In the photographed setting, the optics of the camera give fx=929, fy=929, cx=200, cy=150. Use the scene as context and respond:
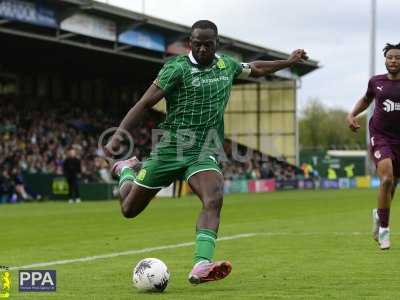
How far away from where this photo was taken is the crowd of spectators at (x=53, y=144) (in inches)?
1374


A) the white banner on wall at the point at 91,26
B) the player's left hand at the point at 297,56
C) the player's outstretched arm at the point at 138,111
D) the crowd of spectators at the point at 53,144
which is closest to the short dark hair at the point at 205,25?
the player's outstretched arm at the point at 138,111

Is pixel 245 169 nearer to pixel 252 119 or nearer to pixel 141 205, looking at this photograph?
pixel 252 119

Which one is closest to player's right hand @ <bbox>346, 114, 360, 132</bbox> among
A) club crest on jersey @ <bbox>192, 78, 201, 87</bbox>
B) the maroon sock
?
the maroon sock

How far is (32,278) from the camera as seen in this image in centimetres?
783

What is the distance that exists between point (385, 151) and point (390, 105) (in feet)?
1.89

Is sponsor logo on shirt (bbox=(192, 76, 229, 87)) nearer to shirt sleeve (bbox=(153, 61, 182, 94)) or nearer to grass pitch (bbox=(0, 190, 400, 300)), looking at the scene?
shirt sleeve (bbox=(153, 61, 182, 94))

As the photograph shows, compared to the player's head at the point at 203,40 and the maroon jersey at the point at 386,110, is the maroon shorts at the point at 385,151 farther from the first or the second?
the player's head at the point at 203,40

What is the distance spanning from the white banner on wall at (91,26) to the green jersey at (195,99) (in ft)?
98.8

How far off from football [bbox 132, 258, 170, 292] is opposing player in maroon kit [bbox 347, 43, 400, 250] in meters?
4.55

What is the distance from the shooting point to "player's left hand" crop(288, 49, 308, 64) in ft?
29.5

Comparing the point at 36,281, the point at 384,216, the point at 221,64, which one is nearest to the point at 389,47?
the point at 384,216

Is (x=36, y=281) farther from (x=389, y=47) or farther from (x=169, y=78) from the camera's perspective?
(x=389, y=47)

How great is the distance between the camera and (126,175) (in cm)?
892

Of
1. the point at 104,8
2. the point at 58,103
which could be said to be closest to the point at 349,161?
the point at 58,103
